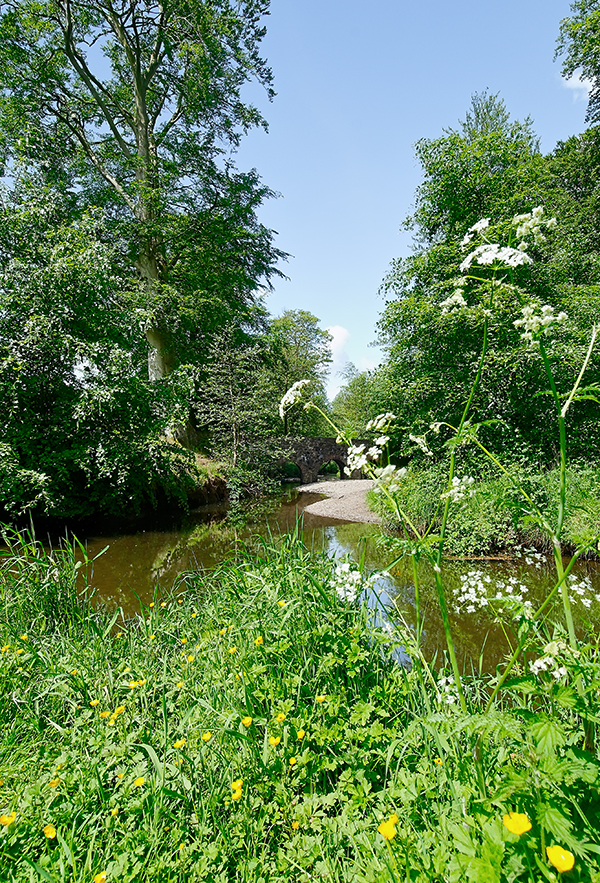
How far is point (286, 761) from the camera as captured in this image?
1797 millimetres

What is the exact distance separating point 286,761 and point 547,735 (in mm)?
1252

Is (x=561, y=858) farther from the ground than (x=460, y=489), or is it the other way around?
(x=460, y=489)

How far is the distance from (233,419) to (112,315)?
3649mm

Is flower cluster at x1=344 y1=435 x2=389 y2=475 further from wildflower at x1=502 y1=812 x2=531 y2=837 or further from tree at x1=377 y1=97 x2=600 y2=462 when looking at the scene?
tree at x1=377 y1=97 x2=600 y2=462

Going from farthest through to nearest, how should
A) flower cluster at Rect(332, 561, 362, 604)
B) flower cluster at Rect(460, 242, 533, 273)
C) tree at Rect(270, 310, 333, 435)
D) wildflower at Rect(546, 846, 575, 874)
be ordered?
tree at Rect(270, 310, 333, 435), flower cluster at Rect(332, 561, 362, 604), flower cluster at Rect(460, 242, 533, 273), wildflower at Rect(546, 846, 575, 874)

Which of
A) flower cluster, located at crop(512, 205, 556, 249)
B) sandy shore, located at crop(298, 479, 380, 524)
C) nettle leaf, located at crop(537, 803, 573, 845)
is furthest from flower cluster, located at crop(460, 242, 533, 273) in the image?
sandy shore, located at crop(298, 479, 380, 524)

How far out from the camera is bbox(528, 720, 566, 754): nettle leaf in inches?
38.5

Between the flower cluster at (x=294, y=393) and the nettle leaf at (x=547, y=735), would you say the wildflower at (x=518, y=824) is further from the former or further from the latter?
the flower cluster at (x=294, y=393)

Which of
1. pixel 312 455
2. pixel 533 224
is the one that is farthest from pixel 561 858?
pixel 312 455

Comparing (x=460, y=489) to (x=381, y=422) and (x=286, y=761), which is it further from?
(x=286, y=761)

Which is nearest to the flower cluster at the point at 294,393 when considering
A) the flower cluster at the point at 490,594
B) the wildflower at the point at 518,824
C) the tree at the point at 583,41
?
the flower cluster at the point at 490,594

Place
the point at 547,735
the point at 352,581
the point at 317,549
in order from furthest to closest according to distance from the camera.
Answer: the point at 317,549
the point at 352,581
the point at 547,735

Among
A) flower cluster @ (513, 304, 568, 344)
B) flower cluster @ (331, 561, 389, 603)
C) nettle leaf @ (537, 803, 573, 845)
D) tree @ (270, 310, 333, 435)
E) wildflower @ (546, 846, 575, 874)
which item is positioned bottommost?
wildflower @ (546, 846, 575, 874)

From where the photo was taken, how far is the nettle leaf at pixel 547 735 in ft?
3.21
